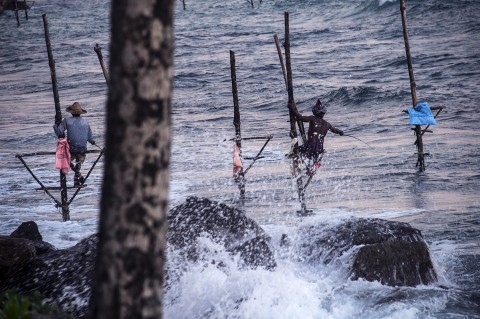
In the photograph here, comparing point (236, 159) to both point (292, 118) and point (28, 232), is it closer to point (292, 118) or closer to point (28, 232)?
point (292, 118)

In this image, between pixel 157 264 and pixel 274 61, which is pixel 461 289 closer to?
pixel 157 264

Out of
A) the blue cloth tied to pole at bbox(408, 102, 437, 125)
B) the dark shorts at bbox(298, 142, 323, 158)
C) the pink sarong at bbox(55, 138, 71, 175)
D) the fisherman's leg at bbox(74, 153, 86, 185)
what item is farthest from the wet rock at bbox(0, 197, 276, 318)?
the blue cloth tied to pole at bbox(408, 102, 437, 125)

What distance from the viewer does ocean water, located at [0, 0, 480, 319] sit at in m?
8.62

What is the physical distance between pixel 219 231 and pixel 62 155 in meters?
5.05

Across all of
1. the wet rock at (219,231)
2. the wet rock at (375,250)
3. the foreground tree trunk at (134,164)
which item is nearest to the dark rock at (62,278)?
the wet rock at (219,231)

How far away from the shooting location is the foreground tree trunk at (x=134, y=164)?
3.35 m

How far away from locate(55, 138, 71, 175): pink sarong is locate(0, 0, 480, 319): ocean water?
118 cm

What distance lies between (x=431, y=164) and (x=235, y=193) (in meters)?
5.41

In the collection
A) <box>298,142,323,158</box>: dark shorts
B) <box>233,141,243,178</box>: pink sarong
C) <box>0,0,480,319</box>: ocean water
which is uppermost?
<box>298,142,323,158</box>: dark shorts

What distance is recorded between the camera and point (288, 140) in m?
23.3

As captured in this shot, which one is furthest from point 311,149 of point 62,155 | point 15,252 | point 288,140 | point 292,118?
point 288,140

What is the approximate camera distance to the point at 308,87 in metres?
32.1

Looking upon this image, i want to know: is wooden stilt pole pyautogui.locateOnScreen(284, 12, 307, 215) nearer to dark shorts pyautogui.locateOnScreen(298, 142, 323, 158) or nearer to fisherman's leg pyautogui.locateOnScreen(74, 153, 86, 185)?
dark shorts pyautogui.locateOnScreen(298, 142, 323, 158)

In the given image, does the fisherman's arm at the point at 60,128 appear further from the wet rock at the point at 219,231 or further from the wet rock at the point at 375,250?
the wet rock at the point at 375,250
